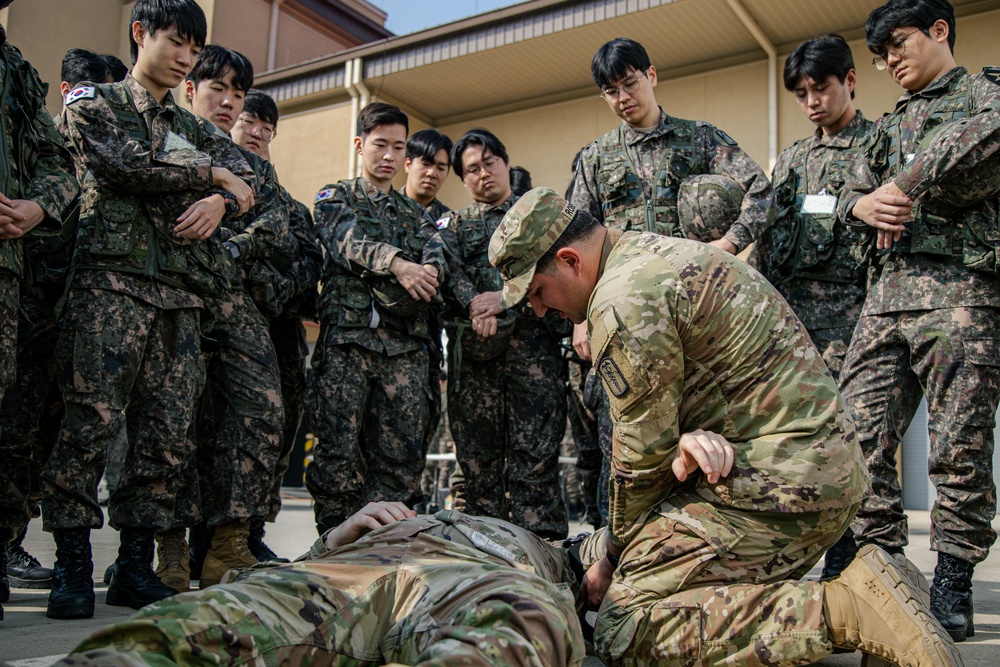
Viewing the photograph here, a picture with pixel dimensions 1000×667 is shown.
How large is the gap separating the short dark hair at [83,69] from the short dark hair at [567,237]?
3.13 meters

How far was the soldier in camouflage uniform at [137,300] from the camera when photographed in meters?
3.05

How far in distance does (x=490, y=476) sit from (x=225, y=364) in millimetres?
1493

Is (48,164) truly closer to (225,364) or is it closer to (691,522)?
(225,364)

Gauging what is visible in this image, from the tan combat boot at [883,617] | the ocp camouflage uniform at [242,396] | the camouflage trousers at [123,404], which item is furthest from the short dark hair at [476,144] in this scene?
the tan combat boot at [883,617]

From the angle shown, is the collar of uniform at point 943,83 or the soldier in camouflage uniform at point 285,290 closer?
the collar of uniform at point 943,83

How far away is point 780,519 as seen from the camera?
2377mm

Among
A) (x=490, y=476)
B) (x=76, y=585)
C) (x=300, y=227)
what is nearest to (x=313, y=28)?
(x=300, y=227)

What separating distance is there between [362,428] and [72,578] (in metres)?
1.51

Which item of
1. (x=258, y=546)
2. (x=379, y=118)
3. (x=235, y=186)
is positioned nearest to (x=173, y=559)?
(x=258, y=546)

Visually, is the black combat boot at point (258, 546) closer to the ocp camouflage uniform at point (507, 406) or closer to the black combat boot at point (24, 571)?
the black combat boot at point (24, 571)

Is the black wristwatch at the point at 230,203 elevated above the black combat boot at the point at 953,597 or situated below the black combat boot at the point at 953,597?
above

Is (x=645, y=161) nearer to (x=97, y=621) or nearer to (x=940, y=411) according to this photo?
(x=940, y=411)

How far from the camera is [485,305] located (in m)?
4.25

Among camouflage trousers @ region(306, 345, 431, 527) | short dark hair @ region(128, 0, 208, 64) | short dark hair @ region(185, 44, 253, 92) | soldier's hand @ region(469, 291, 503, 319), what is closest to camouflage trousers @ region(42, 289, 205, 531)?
camouflage trousers @ region(306, 345, 431, 527)
